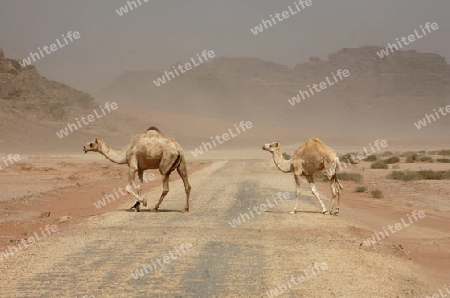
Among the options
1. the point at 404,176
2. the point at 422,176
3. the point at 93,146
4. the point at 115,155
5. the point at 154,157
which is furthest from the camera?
the point at 422,176

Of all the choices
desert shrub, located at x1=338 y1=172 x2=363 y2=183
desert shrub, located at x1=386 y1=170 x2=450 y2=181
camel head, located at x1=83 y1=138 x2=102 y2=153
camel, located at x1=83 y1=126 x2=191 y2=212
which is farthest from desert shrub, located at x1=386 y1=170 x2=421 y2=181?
camel head, located at x1=83 y1=138 x2=102 y2=153

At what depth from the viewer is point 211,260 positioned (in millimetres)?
10375

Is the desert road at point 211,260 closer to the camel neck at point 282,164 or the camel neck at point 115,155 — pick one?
the camel neck at point 115,155

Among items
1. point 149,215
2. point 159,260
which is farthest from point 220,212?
point 159,260

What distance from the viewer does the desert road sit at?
8.62 m

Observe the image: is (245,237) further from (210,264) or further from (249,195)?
(249,195)

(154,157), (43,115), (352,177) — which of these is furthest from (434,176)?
(43,115)

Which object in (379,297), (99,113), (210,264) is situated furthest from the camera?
(99,113)

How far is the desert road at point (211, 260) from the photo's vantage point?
8617 millimetres

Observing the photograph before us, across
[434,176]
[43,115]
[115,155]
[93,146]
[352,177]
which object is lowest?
[434,176]

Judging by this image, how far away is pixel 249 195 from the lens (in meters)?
21.9

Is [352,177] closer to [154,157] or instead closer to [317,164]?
[317,164]

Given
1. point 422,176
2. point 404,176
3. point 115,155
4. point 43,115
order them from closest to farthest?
point 115,155 → point 404,176 → point 422,176 → point 43,115

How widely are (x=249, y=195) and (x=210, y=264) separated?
11.9 meters
